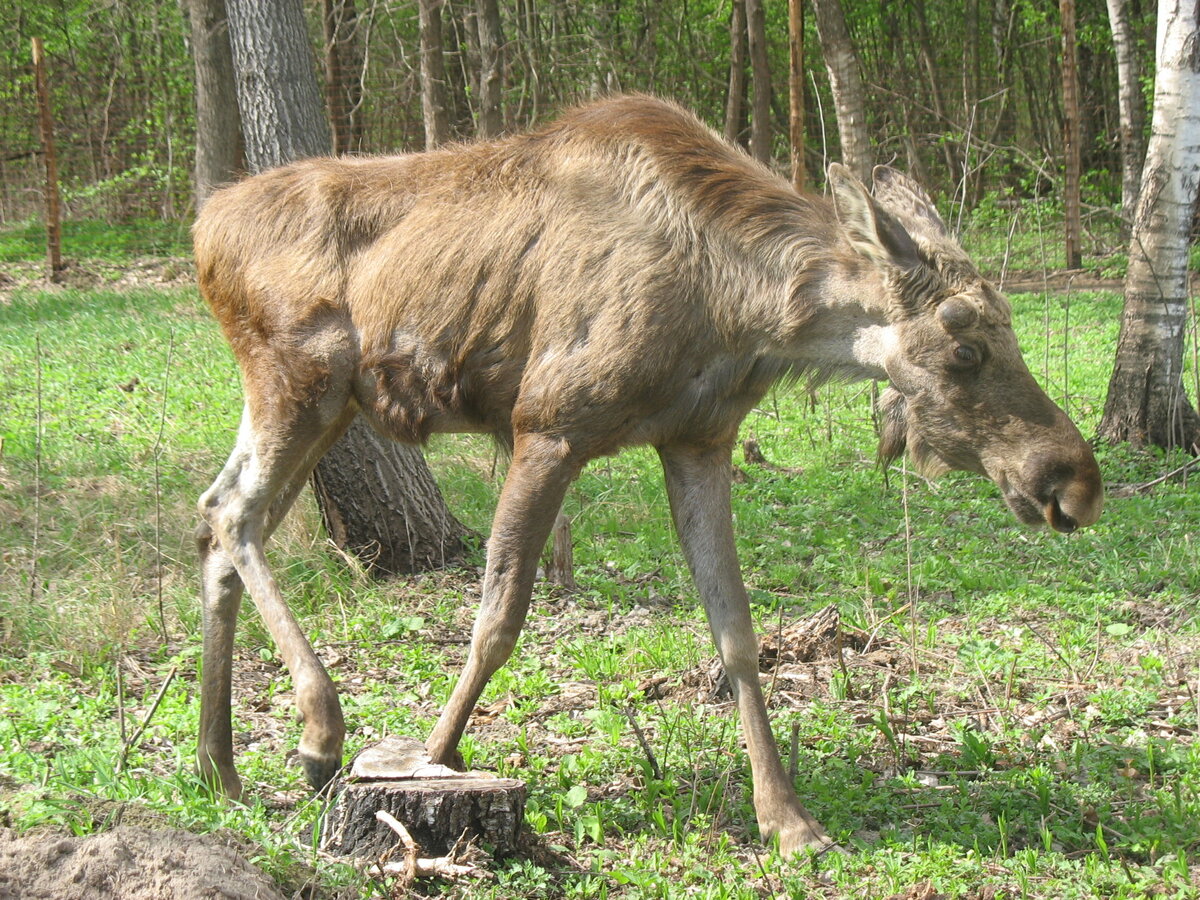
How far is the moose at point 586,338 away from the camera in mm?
4090

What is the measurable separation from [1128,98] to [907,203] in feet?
46.4

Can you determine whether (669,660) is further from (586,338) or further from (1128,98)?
(1128,98)


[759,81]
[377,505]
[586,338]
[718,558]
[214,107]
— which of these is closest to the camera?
[586,338]

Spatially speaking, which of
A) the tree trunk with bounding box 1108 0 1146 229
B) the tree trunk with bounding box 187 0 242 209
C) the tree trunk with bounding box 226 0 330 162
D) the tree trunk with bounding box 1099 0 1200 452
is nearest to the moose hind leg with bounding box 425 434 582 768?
the tree trunk with bounding box 226 0 330 162

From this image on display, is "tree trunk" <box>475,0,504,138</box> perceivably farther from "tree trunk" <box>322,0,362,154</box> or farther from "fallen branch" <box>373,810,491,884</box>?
"fallen branch" <box>373,810,491,884</box>

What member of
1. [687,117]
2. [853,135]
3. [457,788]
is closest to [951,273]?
[687,117]

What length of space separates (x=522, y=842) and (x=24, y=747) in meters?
1.97

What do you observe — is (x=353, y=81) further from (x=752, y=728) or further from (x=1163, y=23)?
(x=752, y=728)

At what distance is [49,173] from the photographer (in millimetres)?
16078

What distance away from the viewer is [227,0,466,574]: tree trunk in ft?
20.4

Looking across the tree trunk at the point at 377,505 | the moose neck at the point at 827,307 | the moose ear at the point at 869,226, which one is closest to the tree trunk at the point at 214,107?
the tree trunk at the point at 377,505

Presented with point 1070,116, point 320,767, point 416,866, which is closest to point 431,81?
point 1070,116

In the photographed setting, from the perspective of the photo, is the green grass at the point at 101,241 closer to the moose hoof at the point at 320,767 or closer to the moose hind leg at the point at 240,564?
the moose hind leg at the point at 240,564

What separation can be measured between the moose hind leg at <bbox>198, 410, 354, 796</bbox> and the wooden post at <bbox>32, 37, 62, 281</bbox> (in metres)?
12.9
